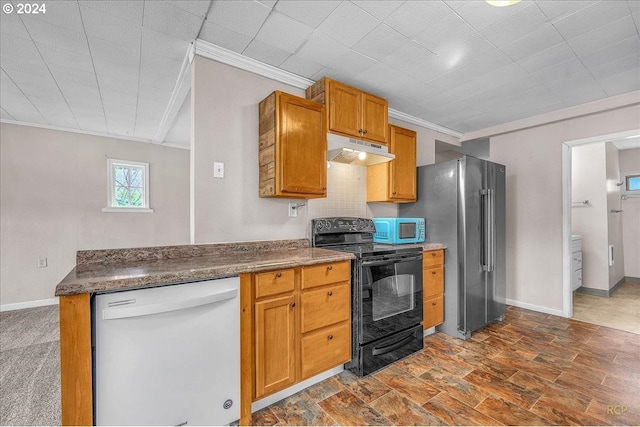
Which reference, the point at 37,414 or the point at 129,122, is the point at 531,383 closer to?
the point at 37,414

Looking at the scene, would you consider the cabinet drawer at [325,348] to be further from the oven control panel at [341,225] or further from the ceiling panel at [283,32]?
the ceiling panel at [283,32]

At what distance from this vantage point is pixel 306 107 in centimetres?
227

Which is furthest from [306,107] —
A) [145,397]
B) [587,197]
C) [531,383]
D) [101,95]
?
[587,197]

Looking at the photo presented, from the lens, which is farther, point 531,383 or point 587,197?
point 587,197

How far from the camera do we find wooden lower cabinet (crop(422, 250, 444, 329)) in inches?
107

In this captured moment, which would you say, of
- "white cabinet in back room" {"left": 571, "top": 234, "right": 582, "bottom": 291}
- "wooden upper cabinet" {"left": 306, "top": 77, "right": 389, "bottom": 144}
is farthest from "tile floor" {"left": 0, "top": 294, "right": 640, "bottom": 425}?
"wooden upper cabinet" {"left": 306, "top": 77, "right": 389, "bottom": 144}

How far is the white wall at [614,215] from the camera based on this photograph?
4259mm

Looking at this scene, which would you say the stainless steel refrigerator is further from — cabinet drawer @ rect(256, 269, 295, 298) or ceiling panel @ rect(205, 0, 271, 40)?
ceiling panel @ rect(205, 0, 271, 40)

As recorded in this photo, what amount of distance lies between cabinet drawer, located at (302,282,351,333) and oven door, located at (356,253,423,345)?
4.9 inches

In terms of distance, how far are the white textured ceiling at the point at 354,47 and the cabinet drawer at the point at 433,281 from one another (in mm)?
1838

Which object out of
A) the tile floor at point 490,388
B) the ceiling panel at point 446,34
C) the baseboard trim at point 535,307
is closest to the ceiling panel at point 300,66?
the ceiling panel at point 446,34

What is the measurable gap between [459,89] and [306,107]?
167cm

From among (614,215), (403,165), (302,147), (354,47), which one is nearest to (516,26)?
(354,47)

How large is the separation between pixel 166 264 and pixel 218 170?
2.76 ft
